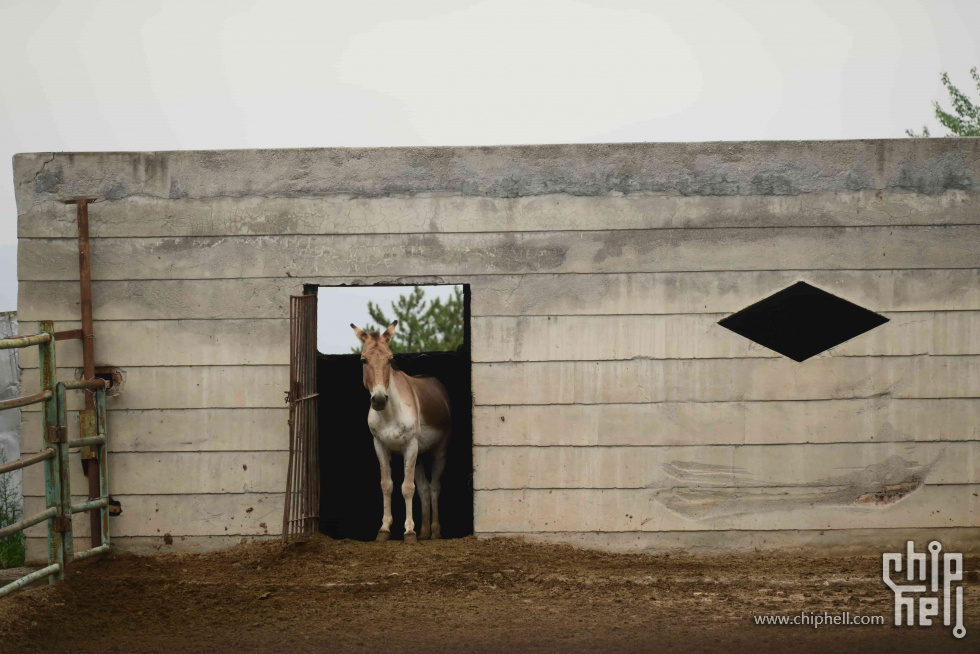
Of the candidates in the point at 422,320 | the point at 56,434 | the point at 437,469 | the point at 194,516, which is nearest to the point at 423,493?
the point at 437,469

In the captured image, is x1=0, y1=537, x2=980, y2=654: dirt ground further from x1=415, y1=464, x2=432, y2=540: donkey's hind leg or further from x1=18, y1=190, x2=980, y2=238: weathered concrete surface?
x1=18, y1=190, x2=980, y2=238: weathered concrete surface

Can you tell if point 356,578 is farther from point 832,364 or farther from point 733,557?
point 832,364

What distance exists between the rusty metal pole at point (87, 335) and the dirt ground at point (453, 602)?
0.35m

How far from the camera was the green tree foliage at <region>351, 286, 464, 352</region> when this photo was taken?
2467 centimetres

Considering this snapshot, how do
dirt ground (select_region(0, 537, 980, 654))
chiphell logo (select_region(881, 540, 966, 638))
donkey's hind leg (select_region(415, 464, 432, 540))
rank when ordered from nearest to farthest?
dirt ground (select_region(0, 537, 980, 654)) → chiphell logo (select_region(881, 540, 966, 638)) → donkey's hind leg (select_region(415, 464, 432, 540))

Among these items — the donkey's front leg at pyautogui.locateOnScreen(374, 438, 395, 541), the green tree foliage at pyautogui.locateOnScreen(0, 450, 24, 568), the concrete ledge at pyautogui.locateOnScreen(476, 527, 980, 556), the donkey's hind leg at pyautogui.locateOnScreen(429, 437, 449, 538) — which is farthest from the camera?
the donkey's hind leg at pyautogui.locateOnScreen(429, 437, 449, 538)

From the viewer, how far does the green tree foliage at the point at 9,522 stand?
8.47m

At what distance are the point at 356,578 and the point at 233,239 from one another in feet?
9.14

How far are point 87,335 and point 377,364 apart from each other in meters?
2.24

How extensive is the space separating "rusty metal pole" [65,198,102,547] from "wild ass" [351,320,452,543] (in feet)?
6.69

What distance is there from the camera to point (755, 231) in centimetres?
718

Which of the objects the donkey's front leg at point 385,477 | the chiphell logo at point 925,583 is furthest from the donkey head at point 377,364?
the chiphell logo at point 925,583

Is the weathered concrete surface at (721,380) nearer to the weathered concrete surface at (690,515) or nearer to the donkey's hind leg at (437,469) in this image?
the weathered concrete surface at (690,515)

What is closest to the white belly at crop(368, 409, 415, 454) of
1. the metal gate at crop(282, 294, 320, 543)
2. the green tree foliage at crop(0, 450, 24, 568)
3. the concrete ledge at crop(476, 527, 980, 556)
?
the metal gate at crop(282, 294, 320, 543)
